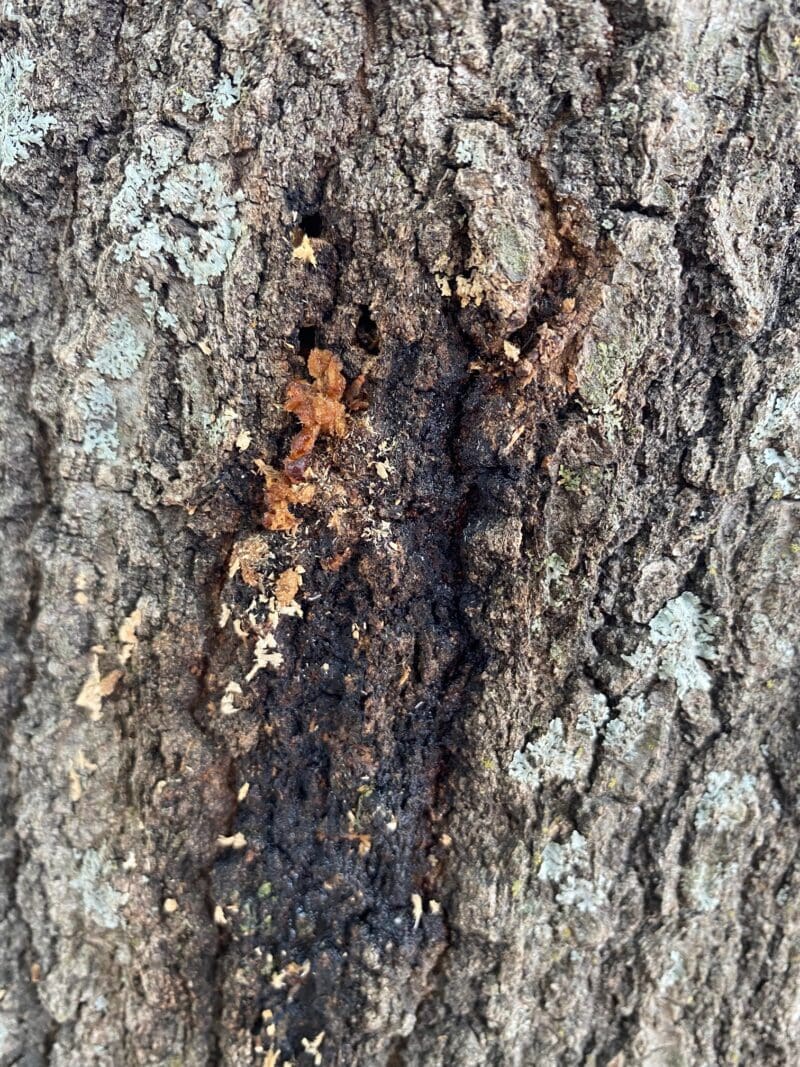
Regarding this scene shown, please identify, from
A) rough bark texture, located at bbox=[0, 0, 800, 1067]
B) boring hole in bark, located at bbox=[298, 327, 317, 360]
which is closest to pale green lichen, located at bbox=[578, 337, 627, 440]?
rough bark texture, located at bbox=[0, 0, 800, 1067]

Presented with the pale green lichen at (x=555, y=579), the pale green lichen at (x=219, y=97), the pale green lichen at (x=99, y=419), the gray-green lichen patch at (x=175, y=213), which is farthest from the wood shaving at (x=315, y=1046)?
the pale green lichen at (x=219, y=97)


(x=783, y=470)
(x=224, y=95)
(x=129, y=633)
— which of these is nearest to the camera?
(x=224, y=95)

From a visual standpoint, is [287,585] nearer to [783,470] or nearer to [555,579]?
[555,579]

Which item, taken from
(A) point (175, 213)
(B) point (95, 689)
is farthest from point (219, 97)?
(B) point (95, 689)

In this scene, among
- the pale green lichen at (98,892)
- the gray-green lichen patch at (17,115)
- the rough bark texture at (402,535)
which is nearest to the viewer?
the rough bark texture at (402,535)

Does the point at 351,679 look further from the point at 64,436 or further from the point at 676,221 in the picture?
the point at 676,221

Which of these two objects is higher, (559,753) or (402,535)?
(402,535)

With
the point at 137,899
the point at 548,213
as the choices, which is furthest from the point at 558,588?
the point at 137,899

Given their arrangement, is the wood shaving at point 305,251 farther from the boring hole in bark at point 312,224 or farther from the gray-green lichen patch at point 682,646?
the gray-green lichen patch at point 682,646
